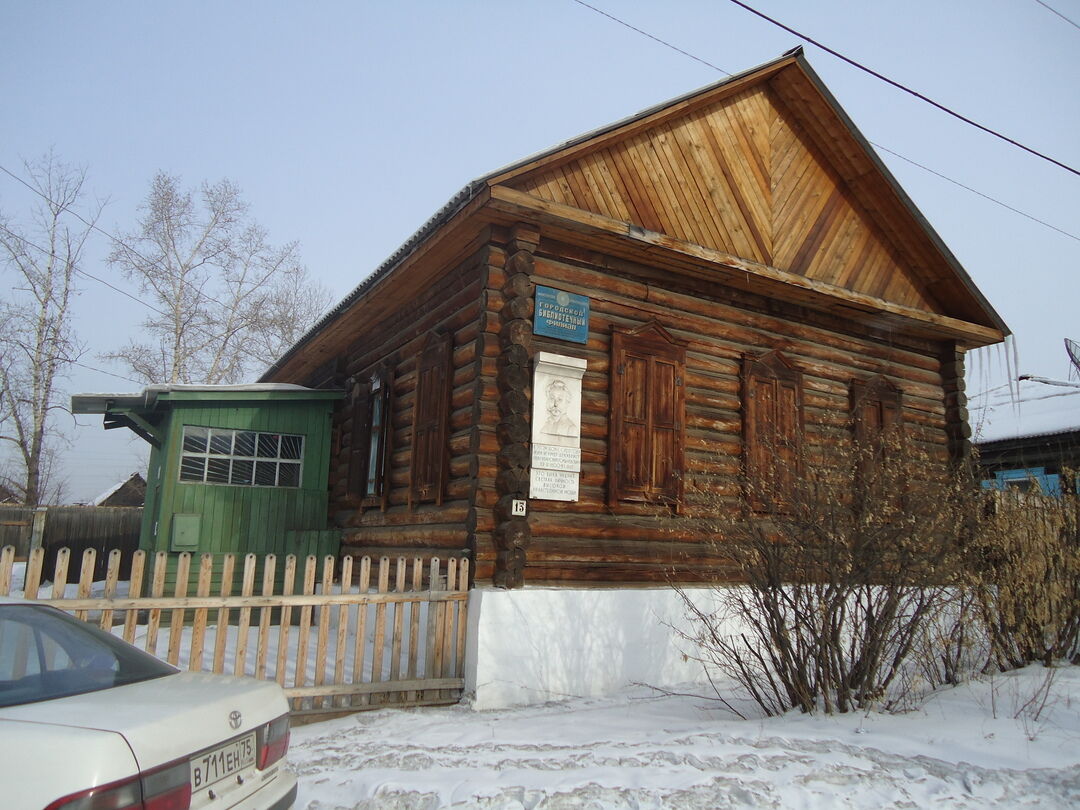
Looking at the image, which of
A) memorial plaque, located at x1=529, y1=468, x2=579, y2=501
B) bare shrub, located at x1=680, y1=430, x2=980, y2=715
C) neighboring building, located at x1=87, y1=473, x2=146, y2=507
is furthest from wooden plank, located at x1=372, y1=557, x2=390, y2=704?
neighboring building, located at x1=87, y1=473, x2=146, y2=507

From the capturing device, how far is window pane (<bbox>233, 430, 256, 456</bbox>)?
12.9 m

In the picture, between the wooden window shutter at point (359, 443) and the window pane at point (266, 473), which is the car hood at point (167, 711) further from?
the window pane at point (266, 473)

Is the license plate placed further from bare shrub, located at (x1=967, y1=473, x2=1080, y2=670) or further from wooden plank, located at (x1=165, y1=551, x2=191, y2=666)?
bare shrub, located at (x1=967, y1=473, x2=1080, y2=670)

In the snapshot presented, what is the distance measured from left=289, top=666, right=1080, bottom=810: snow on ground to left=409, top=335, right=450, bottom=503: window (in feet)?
10.9

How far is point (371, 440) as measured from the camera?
1214cm

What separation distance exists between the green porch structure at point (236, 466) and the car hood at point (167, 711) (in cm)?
913

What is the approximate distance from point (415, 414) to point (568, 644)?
387cm

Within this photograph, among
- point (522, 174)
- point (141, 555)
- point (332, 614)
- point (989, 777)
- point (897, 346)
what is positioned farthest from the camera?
point (897, 346)

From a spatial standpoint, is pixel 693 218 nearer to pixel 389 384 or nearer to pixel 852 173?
pixel 852 173

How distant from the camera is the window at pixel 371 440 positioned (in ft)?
38.1

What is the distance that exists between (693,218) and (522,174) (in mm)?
2776

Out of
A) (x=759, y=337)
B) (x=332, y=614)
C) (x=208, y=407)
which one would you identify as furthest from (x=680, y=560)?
(x=208, y=407)

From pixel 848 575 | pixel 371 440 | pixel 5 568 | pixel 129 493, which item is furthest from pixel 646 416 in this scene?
pixel 129 493

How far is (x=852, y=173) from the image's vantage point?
39.2 feet
